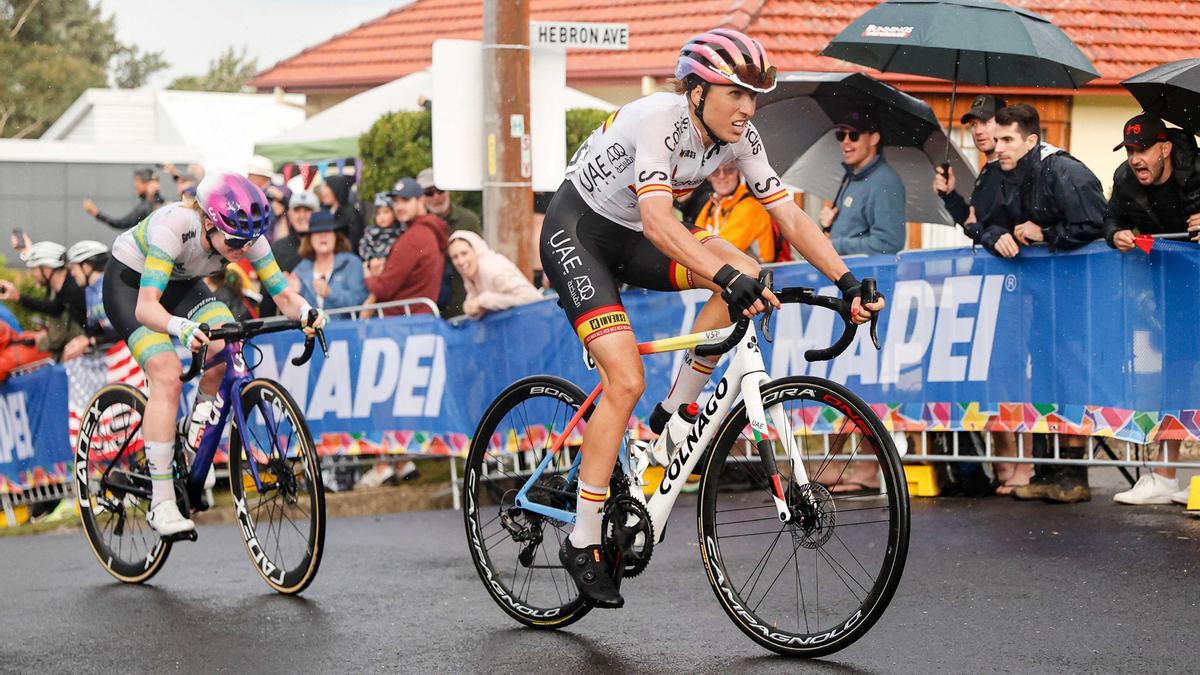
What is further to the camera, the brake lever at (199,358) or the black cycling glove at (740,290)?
the brake lever at (199,358)

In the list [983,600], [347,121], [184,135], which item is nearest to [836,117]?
[983,600]

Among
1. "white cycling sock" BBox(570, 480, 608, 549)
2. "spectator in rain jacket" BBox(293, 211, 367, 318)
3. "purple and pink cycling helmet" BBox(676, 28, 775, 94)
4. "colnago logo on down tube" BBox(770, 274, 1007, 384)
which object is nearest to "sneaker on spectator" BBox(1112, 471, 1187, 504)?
"colnago logo on down tube" BBox(770, 274, 1007, 384)

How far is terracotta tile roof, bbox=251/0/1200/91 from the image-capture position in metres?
16.0

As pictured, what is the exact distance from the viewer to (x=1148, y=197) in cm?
835

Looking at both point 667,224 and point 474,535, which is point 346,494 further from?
point 667,224

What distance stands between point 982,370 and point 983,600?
260 centimetres

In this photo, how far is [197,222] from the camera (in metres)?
7.61

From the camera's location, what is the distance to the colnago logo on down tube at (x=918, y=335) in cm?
883

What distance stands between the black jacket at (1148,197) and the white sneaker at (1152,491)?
1.42 metres

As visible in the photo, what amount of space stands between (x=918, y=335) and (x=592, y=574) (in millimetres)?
3818

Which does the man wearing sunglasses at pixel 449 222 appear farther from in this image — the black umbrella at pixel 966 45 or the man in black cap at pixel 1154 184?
the man in black cap at pixel 1154 184

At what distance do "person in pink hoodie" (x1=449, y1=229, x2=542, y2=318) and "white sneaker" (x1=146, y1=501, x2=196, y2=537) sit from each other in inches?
133

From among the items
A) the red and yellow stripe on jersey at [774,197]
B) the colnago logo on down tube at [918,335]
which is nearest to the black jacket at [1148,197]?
the colnago logo on down tube at [918,335]

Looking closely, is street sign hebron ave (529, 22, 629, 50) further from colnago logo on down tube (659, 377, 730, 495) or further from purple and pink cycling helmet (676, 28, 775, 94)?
colnago logo on down tube (659, 377, 730, 495)
